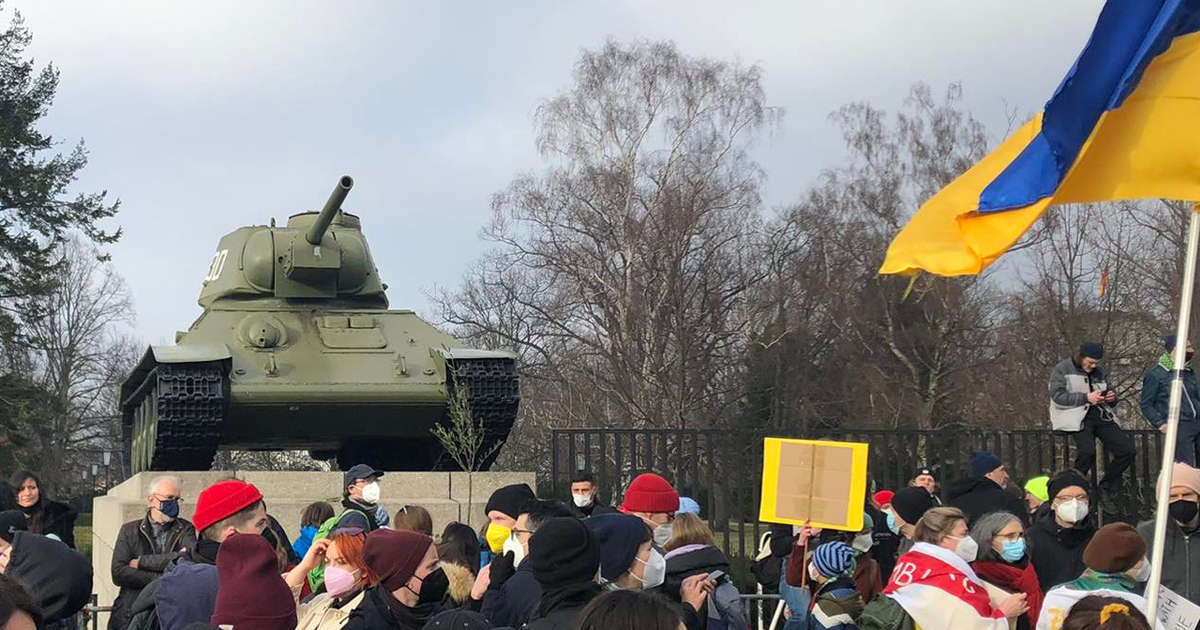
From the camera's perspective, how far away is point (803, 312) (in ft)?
118

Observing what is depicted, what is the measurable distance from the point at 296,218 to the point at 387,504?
4.20 m

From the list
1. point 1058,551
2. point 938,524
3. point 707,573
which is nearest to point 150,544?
point 707,573

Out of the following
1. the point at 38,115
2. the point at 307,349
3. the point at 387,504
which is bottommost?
the point at 387,504

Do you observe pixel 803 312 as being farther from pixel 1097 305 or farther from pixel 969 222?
pixel 969 222

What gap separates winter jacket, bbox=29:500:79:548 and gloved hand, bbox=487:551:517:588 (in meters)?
4.82

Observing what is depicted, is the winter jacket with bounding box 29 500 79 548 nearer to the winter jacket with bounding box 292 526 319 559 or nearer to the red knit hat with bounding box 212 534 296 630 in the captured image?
the winter jacket with bounding box 292 526 319 559

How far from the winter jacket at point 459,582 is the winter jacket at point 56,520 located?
4272 mm

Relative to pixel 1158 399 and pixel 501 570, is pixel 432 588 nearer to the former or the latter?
pixel 501 570

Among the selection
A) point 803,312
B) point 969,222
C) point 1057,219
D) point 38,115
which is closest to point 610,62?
point 803,312

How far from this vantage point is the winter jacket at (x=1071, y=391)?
13.4 metres

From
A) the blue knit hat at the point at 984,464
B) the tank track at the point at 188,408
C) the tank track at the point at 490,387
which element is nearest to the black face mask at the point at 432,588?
Answer: the blue knit hat at the point at 984,464

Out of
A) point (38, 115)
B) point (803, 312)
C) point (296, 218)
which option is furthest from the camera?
point (803, 312)

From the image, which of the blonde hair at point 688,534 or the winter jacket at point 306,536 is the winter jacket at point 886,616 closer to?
the blonde hair at point 688,534

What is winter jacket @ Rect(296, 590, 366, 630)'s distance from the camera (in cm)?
489
